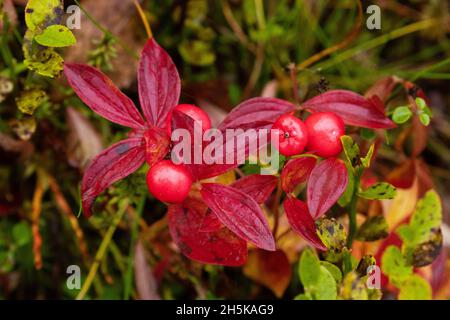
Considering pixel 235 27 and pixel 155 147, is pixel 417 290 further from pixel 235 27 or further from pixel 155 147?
pixel 235 27

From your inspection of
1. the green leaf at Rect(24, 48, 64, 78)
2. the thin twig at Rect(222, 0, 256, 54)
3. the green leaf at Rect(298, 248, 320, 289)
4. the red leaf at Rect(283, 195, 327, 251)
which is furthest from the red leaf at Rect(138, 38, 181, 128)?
the thin twig at Rect(222, 0, 256, 54)

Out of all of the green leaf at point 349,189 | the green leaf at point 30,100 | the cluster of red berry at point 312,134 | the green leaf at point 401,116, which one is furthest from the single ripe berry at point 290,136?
the green leaf at point 30,100

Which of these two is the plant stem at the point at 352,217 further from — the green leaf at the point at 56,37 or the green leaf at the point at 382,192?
the green leaf at the point at 56,37

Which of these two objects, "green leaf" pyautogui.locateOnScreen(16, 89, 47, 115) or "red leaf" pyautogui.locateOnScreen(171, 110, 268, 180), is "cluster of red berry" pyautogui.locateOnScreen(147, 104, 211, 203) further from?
"green leaf" pyautogui.locateOnScreen(16, 89, 47, 115)

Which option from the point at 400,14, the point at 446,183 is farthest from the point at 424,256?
the point at 400,14

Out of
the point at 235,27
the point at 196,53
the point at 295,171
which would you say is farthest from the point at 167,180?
the point at 235,27

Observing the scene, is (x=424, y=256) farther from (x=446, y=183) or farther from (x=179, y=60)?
(x=179, y=60)

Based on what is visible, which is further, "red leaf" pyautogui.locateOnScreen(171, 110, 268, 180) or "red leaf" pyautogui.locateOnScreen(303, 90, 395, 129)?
"red leaf" pyautogui.locateOnScreen(303, 90, 395, 129)
